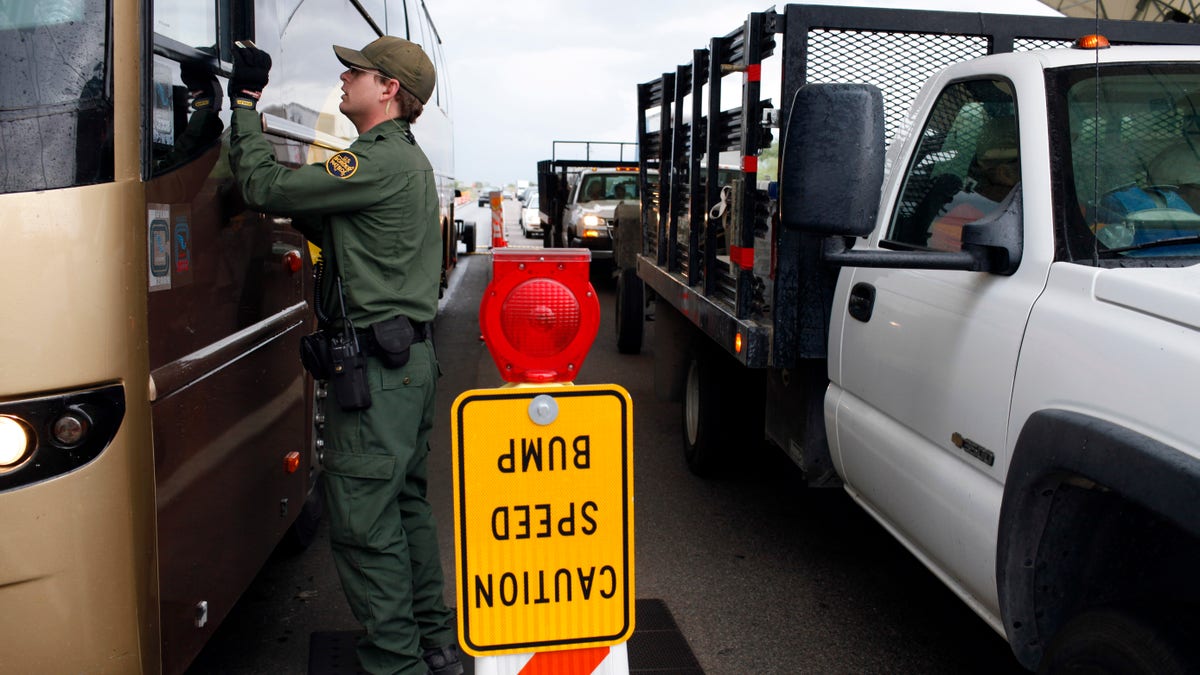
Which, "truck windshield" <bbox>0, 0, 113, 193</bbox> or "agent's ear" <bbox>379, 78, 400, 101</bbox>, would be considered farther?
"agent's ear" <bbox>379, 78, 400, 101</bbox>

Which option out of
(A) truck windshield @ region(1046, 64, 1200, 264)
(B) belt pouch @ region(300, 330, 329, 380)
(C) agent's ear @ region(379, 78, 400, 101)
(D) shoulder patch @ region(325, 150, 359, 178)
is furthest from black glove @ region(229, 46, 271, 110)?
Answer: (A) truck windshield @ region(1046, 64, 1200, 264)

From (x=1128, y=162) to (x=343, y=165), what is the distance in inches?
86.7

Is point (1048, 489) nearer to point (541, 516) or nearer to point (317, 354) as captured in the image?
point (541, 516)

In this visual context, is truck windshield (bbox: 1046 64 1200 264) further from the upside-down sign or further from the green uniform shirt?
the green uniform shirt

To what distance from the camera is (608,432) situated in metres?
2.67

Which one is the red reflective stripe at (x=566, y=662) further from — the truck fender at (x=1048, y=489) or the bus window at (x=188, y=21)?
the bus window at (x=188, y=21)

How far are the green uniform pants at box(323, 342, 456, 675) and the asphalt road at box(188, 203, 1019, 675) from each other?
61 cm

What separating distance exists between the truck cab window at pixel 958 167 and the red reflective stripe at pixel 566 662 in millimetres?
1668

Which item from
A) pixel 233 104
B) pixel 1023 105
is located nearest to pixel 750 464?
pixel 1023 105

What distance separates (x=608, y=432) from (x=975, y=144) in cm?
160

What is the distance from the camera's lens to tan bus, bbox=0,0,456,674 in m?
2.41

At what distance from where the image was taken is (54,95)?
2.48 meters

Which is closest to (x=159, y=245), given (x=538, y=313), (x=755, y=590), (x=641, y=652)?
(x=538, y=313)

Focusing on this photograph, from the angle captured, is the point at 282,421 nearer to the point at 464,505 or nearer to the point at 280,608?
the point at 280,608
